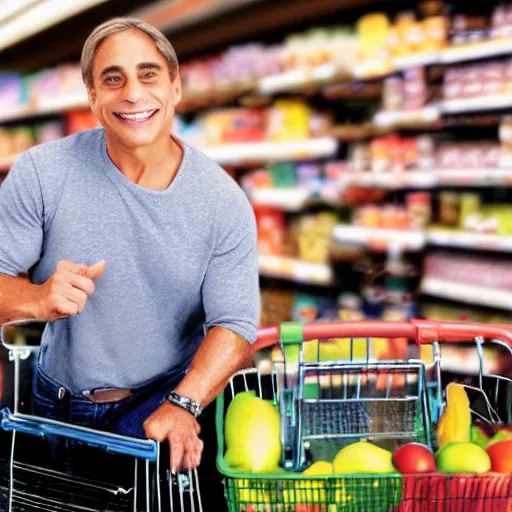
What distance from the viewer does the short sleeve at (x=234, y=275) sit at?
5.07 feet

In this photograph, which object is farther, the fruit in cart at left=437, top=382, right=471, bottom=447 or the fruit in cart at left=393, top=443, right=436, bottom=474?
the fruit in cart at left=437, top=382, right=471, bottom=447

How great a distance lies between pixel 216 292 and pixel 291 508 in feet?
1.74

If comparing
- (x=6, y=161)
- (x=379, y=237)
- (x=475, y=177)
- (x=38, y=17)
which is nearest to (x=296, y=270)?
(x=379, y=237)

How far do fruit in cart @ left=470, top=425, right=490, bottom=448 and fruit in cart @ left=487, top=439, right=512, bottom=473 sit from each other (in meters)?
0.11

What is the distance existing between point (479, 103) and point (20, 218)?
8.75ft

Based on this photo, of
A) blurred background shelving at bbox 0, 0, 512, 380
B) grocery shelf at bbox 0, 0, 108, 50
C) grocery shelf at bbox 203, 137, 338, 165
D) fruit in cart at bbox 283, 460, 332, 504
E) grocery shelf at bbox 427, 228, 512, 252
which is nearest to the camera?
fruit in cart at bbox 283, 460, 332, 504

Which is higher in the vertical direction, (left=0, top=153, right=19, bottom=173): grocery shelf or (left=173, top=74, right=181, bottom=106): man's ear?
(left=0, top=153, right=19, bottom=173): grocery shelf

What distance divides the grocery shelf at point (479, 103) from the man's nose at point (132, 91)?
2.43m

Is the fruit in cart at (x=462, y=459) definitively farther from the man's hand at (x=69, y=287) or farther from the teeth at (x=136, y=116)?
the teeth at (x=136, y=116)

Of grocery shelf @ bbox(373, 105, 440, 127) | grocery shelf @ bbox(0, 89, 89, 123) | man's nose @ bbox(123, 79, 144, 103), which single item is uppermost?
grocery shelf @ bbox(0, 89, 89, 123)

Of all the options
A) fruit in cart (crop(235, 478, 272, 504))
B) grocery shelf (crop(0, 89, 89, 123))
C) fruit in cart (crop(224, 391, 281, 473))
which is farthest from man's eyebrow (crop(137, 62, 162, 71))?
grocery shelf (crop(0, 89, 89, 123))

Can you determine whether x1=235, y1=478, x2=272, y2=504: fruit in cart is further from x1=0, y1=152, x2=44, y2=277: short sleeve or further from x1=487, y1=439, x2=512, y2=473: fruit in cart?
x1=0, y1=152, x2=44, y2=277: short sleeve

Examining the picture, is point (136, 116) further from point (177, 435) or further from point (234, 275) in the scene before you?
point (177, 435)

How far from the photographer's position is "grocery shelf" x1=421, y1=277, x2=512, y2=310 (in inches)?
146
